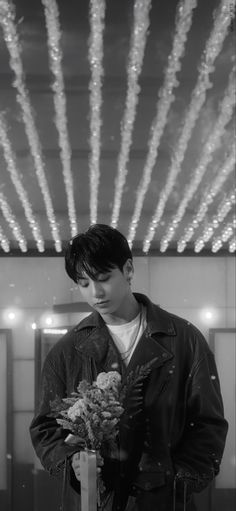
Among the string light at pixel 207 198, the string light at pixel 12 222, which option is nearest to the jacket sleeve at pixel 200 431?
the string light at pixel 207 198

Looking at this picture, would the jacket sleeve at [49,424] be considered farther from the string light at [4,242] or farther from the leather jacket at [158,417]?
the string light at [4,242]

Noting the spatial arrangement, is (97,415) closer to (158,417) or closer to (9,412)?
(158,417)

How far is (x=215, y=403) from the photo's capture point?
92.4 inches

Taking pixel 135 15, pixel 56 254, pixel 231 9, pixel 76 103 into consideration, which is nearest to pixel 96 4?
pixel 135 15

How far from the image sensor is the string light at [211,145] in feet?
14.9

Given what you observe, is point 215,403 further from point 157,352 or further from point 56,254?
point 56,254

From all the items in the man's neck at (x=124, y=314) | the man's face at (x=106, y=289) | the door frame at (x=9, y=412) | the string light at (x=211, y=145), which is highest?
the string light at (x=211, y=145)

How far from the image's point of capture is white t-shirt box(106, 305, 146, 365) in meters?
2.46

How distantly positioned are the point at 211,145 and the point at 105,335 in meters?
3.15

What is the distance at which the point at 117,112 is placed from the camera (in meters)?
4.84

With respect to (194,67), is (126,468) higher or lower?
lower

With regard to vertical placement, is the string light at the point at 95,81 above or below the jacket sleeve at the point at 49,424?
above

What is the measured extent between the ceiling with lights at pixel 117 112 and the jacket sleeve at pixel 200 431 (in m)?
1.77

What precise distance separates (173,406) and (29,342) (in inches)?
296
